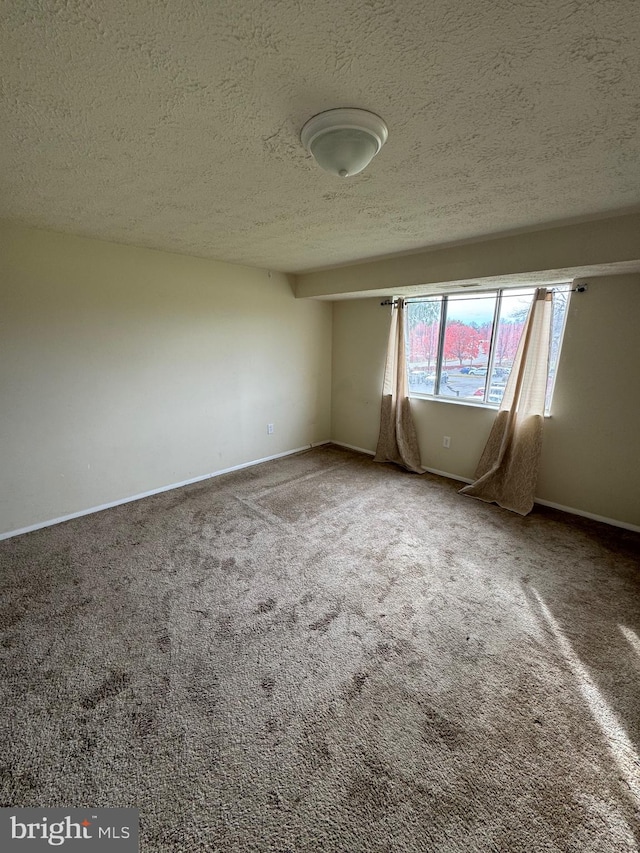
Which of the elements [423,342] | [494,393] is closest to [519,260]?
[494,393]

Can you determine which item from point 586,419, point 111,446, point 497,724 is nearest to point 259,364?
point 111,446

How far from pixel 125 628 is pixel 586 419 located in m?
3.60

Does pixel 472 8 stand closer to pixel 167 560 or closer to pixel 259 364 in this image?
pixel 167 560

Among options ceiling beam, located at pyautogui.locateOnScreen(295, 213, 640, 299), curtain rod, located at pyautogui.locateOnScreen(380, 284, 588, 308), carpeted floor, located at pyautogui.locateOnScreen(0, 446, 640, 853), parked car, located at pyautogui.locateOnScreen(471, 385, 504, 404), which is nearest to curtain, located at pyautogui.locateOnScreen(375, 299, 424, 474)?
curtain rod, located at pyautogui.locateOnScreen(380, 284, 588, 308)

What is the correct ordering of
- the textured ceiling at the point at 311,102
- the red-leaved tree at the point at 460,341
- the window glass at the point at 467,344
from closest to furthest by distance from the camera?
the textured ceiling at the point at 311,102, the window glass at the point at 467,344, the red-leaved tree at the point at 460,341

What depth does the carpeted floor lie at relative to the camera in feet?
3.73

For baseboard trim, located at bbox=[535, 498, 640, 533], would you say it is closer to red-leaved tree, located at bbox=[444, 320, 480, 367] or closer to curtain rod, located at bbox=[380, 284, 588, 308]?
red-leaved tree, located at bbox=[444, 320, 480, 367]

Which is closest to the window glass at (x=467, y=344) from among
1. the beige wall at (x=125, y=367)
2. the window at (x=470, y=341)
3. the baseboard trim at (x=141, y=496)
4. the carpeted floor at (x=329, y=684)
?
the window at (x=470, y=341)

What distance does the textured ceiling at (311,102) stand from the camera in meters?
0.79

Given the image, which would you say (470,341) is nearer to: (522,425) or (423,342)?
(423,342)

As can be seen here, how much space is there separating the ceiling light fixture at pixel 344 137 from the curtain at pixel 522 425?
239 centimetres

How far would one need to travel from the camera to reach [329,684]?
1.56m

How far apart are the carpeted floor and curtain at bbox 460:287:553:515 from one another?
0.46m

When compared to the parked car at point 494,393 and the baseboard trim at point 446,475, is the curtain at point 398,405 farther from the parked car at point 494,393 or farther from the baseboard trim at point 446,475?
the parked car at point 494,393
